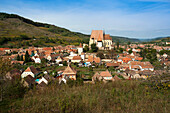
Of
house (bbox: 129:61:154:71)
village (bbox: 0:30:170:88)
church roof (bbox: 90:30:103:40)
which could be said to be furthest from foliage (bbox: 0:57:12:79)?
church roof (bbox: 90:30:103:40)

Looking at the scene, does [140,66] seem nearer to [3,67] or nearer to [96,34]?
[96,34]

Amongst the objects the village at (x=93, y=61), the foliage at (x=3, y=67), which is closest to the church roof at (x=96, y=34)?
the village at (x=93, y=61)

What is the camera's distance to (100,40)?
46281mm

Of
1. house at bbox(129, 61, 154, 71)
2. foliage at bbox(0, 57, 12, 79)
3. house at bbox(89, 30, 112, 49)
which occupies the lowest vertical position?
house at bbox(129, 61, 154, 71)

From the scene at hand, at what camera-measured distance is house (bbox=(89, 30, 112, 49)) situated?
46.6 meters

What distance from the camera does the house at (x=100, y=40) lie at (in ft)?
153

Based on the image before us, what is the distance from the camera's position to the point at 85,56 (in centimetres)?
4009

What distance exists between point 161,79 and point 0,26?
314 feet

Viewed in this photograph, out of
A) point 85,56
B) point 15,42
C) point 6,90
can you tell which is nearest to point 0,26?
point 15,42

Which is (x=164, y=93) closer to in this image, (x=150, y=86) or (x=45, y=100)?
(x=150, y=86)

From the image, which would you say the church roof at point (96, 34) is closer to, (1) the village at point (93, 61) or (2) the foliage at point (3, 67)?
(1) the village at point (93, 61)

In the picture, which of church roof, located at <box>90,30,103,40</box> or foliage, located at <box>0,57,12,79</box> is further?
church roof, located at <box>90,30,103,40</box>

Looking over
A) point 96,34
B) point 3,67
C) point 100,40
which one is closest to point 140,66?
point 100,40

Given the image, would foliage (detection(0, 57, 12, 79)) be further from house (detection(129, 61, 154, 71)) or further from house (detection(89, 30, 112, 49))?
house (detection(89, 30, 112, 49))
